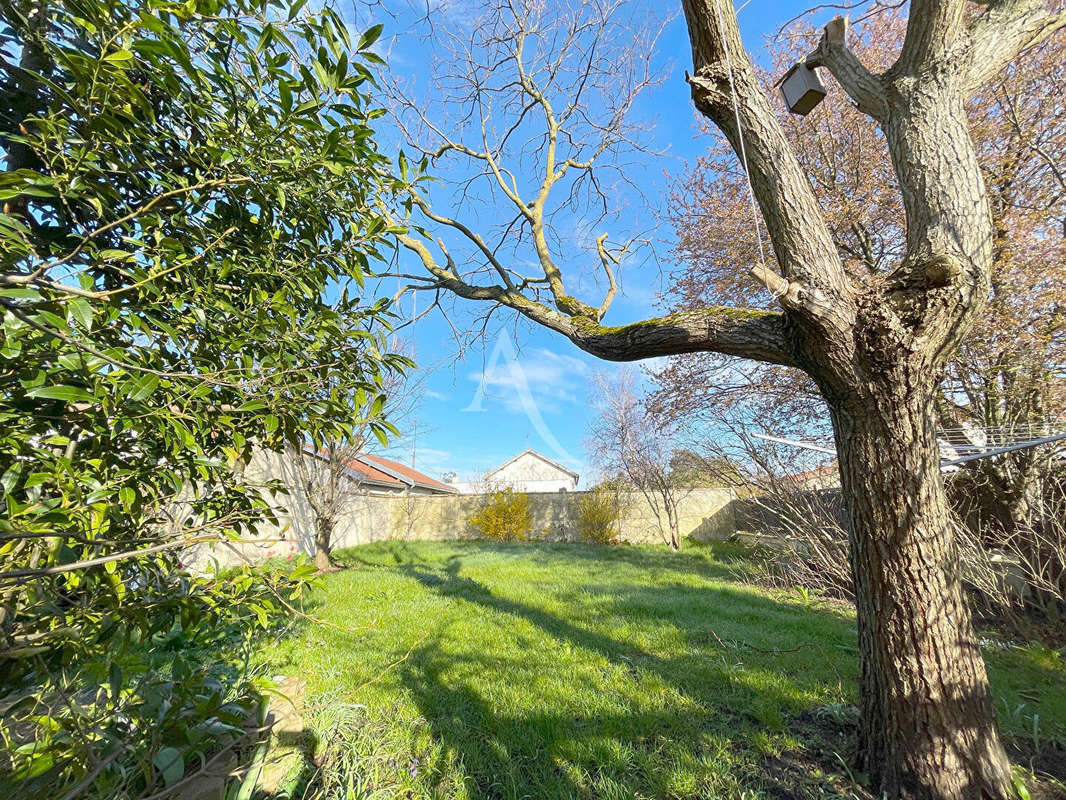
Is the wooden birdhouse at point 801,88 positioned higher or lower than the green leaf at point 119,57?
higher

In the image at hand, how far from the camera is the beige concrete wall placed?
11.3 m

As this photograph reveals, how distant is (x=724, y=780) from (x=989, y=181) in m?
7.06

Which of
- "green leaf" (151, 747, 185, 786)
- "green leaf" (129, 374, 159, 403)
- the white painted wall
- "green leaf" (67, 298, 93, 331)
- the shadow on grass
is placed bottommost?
the shadow on grass

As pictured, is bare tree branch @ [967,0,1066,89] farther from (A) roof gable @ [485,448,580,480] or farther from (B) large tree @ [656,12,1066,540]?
(A) roof gable @ [485,448,580,480]

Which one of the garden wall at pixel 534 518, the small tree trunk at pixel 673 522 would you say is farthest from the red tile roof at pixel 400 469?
the small tree trunk at pixel 673 522

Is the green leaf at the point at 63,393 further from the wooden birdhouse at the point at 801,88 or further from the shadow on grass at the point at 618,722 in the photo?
the wooden birdhouse at the point at 801,88

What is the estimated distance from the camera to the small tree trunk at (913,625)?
1.61 metres

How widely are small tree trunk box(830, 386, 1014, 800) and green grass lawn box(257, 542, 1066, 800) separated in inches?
11.9

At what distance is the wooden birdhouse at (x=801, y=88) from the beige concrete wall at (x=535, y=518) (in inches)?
412

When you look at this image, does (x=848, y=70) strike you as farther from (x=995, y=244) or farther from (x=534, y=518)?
(x=534, y=518)

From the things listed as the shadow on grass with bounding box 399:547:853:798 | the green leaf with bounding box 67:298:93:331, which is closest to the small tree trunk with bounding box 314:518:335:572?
the shadow on grass with bounding box 399:547:853:798

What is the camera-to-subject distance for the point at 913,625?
5.48ft

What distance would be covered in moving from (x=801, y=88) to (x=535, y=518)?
12191 millimetres

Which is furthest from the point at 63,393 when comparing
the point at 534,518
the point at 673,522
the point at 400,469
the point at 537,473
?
the point at 537,473
